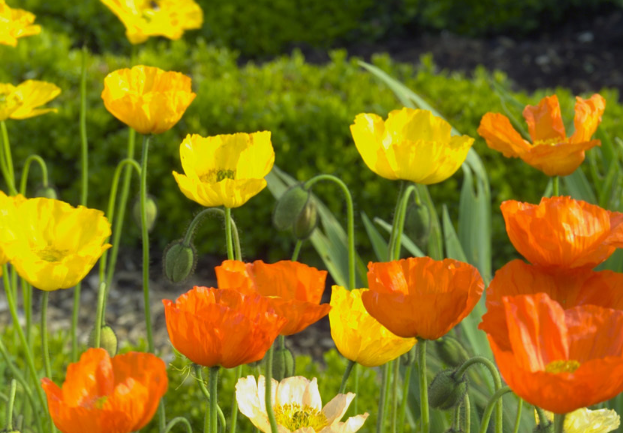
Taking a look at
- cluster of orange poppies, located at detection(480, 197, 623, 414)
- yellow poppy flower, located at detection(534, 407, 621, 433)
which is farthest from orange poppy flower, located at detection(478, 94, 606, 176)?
yellow poppy flower, located at detection(534, 407, 621, 433)

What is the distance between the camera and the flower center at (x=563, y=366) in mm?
651

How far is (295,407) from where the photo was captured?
91 cm

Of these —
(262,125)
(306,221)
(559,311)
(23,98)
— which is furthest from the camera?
(262,125)

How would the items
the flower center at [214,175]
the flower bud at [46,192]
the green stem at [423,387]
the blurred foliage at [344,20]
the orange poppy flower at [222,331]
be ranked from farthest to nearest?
the blurred foliage at [344,20], the flower bud at [46,192], the flower center at [214,175], the green stem at [423,387], the orange poppy flower at [222,331]

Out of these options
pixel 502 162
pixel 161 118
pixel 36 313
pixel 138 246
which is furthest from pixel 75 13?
pixel 161 118

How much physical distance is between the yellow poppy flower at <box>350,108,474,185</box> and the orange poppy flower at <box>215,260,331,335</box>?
0.22m

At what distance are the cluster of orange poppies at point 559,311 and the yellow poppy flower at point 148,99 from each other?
47 cm

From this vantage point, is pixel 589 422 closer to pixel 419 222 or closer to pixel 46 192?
pixel 419 222

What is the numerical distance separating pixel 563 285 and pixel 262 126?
2032 millimetres

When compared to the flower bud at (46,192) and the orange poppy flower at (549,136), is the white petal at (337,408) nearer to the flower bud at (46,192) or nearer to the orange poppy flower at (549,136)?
the orange poppy flower at (549,136)

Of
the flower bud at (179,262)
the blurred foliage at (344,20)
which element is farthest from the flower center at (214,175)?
the blurred foliage at (344,20)

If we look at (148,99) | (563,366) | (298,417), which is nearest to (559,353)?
(563,366)

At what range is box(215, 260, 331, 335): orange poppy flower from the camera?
0.79 metres

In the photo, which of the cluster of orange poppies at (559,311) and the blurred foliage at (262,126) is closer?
the cluster of orange poppies at (559,311)
